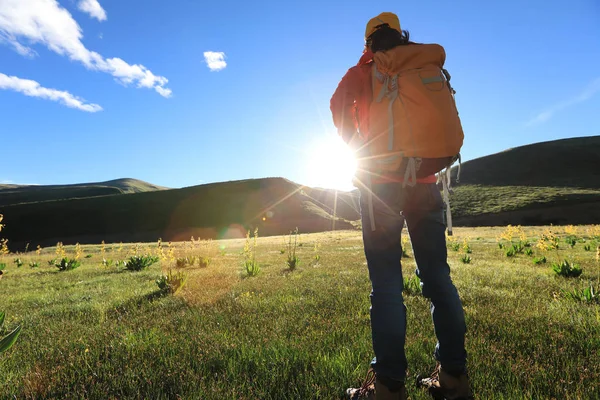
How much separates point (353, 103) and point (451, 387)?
2.26m

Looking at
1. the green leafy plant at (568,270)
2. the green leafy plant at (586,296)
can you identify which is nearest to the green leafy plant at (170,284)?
the green leafy plant at (586,296)

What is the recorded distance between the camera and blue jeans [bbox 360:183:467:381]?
2.11 meters

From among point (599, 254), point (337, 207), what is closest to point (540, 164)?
point (337, 207)

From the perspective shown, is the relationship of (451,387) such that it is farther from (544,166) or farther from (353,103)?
(544,166)

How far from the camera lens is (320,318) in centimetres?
409

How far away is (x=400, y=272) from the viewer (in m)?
2.24

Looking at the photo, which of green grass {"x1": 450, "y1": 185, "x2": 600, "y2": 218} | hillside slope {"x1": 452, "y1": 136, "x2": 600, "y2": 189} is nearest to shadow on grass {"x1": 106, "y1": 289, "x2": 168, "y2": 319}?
green grass {"x1": 450, "y1": 185, "x2": 600, "y2": 218}

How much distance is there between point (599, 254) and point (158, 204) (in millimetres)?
93283

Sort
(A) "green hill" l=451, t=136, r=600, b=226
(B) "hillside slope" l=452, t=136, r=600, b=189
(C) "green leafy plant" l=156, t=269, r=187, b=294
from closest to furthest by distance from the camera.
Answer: (C) "green leafy plant" l=156, t=269, r=187, b=294 < (A) "green hill" l=451, t=136, r=600, b=226 < (B) "hillside slope" l=452, t=136, r=600, b=189

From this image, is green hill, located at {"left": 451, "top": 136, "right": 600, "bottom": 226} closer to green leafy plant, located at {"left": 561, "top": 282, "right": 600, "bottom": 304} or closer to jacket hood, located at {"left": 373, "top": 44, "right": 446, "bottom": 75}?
green leafy plant, located at {"left": 561, "top": 282, "right": 600, "bottom": 304}

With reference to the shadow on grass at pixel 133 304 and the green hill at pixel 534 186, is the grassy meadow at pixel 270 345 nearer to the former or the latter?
the shadow on grass at pixel 133 304

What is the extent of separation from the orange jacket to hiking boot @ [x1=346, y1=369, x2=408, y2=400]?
1.52 meters

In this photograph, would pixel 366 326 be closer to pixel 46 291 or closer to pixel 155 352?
pixel 155 352

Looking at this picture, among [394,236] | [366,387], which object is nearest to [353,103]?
[394,236]
